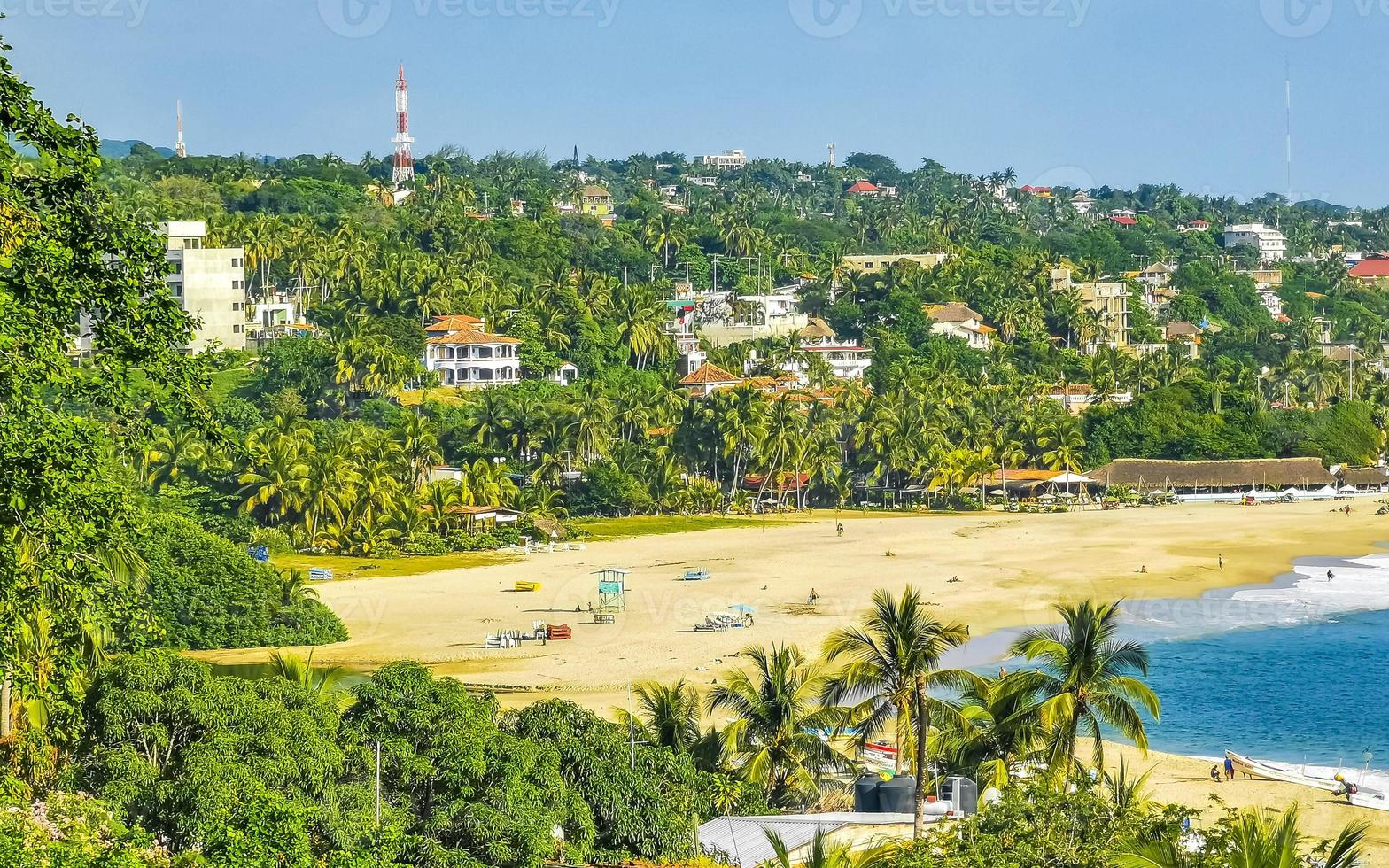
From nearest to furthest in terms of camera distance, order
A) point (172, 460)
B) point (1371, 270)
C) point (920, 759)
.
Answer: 1. point (920, 759)
2. point (172, 460)
3. point (1371, 270)

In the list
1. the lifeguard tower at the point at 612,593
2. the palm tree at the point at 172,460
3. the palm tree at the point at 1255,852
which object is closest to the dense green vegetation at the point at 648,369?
the palm tree at the point at 172,460

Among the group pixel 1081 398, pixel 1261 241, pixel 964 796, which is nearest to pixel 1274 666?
pixel 964 796

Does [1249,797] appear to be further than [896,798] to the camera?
Yes

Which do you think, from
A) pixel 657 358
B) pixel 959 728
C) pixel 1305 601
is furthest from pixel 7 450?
pixel 657 358

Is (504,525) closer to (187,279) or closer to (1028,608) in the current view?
(1028,608)

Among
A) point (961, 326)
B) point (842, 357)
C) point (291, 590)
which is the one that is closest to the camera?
point (291, 590)

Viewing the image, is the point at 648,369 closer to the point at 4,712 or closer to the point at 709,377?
the point at 709,377

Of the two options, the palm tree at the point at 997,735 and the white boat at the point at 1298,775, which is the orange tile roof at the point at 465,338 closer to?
the white boat at the point at 1298,775

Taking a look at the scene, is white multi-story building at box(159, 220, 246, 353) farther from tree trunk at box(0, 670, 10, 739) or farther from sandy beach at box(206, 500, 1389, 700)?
tree trunk at box(0, 670, 10, 739)
